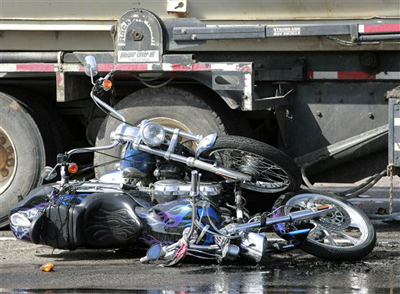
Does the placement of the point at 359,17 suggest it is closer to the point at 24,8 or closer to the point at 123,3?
the point at 123,3

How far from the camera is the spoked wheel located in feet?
22.5

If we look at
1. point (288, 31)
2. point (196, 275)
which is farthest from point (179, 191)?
point (288, 31)

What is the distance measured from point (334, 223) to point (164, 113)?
1927 mm

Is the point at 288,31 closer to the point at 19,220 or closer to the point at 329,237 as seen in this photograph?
the point at 329,237

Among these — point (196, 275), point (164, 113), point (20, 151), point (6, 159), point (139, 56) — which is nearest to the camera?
point (196, 275)

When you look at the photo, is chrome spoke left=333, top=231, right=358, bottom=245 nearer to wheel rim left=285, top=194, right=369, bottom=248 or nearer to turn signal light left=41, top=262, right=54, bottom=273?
wheel rim left=285, top=194, right=369, bottom=248

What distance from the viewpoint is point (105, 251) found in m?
7.59

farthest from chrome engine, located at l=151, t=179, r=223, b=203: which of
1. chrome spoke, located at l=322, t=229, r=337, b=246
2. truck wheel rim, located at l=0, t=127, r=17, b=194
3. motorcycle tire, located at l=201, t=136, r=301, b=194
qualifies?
truck wheel rim, located at l=0, t=127, r=17, b=194

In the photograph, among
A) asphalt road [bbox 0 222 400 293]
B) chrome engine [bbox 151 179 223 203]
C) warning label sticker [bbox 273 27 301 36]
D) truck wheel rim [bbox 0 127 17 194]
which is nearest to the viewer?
asphalt road [bbox 0 222 400 293]

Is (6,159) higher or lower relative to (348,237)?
higher

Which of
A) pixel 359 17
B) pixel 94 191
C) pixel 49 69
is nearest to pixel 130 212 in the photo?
pixel 94 191

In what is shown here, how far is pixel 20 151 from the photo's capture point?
8586mm

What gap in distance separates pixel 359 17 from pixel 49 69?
8.76 feet

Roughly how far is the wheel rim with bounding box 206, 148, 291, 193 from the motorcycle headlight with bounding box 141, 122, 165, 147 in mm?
401
